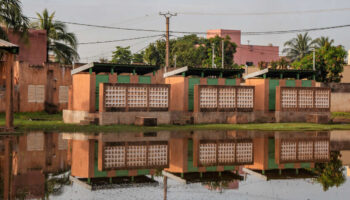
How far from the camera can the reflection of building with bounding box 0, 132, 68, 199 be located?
12578mm

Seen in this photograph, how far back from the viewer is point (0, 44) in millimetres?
26391

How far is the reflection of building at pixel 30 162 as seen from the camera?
41.3 ft

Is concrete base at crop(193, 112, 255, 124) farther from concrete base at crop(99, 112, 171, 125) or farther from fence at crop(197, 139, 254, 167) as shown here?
fence at crop(197, 139, 254, 167)

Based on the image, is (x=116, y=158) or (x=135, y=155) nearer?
(x=116, y=158)

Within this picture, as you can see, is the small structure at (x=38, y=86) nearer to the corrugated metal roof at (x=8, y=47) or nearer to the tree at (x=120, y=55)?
the corrugated metal roof at (x=8, y=47)

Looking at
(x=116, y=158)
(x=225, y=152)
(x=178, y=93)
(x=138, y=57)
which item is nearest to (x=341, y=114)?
(x=178, y=93)

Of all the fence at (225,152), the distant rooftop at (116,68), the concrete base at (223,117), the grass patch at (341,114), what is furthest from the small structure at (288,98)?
the fence at (225,152)

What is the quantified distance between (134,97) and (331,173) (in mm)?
19614

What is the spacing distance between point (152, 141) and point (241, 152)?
5.22 metres

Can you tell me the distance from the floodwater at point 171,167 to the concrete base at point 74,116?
800 cm

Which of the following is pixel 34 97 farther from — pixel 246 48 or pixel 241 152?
pixel 246 48

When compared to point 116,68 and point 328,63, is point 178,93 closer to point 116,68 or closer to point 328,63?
point 116,68

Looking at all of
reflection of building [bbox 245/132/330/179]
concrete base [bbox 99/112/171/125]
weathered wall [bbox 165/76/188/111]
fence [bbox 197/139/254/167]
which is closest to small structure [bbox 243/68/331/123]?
weathered wall [bbox 165/76/188/111]

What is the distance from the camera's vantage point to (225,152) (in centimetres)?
2044
